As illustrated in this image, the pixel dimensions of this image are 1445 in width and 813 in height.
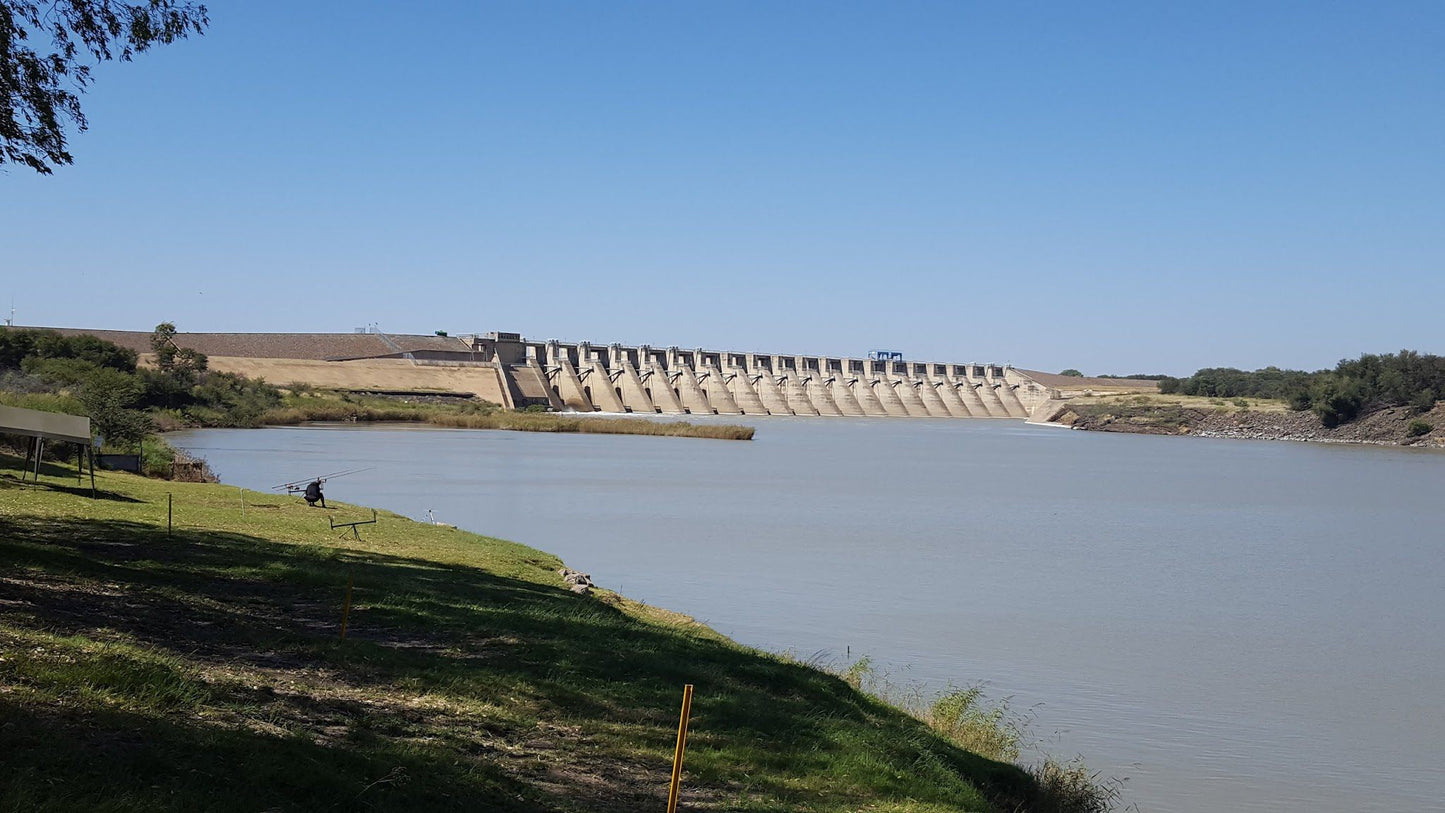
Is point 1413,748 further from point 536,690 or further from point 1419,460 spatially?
point 1419,460

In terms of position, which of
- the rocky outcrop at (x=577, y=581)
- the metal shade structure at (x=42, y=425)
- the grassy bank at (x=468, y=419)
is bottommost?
the grassy bank at (x=468, y=419)

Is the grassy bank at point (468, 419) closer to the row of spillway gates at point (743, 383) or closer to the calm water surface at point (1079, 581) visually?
the row of spillway gates at point (743, 383)

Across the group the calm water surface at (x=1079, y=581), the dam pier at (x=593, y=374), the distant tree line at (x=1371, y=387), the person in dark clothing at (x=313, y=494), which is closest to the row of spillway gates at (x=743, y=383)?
the dam pier at (x=593, y=374)

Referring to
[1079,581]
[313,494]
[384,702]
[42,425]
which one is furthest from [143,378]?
[384,702]

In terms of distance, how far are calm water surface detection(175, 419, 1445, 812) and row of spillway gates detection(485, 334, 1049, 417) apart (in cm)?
5172

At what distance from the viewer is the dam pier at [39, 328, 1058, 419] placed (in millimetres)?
100812

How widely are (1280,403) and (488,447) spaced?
291ft

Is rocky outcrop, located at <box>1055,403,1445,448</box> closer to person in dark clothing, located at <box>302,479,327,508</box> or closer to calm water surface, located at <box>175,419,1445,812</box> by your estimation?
calm water surface, located at <box>175,419,1445,812</box>

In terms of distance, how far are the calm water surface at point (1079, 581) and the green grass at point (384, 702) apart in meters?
3.69

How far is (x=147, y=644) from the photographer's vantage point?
25.9 ft

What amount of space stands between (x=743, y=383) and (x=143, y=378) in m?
62.9

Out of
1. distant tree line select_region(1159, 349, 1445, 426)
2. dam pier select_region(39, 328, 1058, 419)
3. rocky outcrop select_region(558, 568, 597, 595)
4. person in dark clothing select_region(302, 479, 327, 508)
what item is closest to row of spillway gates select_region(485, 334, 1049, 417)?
dam pier select_region(39, 328, 1058, 419)

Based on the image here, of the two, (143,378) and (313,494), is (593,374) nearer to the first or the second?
(143,378)

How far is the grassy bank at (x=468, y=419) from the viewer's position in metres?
78.4
